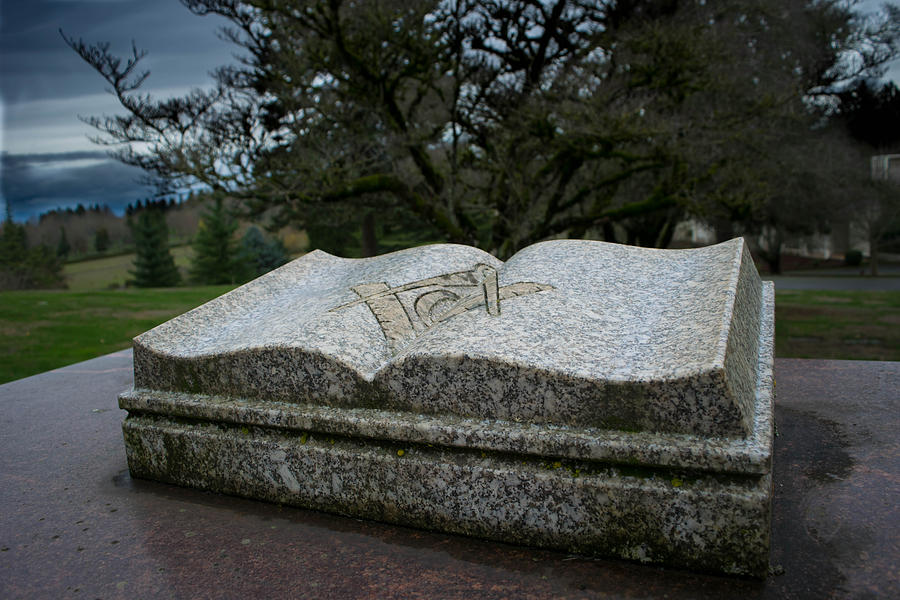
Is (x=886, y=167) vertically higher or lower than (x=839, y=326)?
higher

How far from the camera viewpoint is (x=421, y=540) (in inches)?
95.4

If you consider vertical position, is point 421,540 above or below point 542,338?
below

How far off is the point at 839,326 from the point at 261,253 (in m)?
20.7

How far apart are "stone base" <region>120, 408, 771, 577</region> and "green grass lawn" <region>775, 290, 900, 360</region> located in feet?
21.2

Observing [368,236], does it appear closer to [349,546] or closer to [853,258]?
[349,546]

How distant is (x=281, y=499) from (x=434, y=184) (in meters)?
7.74

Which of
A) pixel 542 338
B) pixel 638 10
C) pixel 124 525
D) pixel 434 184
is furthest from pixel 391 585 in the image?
pixel 638 10

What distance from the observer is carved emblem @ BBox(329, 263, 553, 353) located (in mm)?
2963

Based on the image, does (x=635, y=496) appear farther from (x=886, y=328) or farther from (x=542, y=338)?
(x=886, y=328)

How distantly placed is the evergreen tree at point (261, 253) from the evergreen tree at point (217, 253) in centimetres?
33

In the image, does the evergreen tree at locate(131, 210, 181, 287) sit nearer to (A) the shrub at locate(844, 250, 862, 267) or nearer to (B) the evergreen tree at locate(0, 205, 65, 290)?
(B) the evergreen tree at locate(0, 205, 65, 290)

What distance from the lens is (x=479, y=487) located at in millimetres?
2352

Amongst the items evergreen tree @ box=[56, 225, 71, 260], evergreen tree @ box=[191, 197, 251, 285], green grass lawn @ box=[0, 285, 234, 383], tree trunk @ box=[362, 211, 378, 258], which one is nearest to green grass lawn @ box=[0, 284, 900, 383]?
green grass lawn @ box=[0, 285, 234, 383]

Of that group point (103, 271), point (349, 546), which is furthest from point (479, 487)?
point (103, 271)
